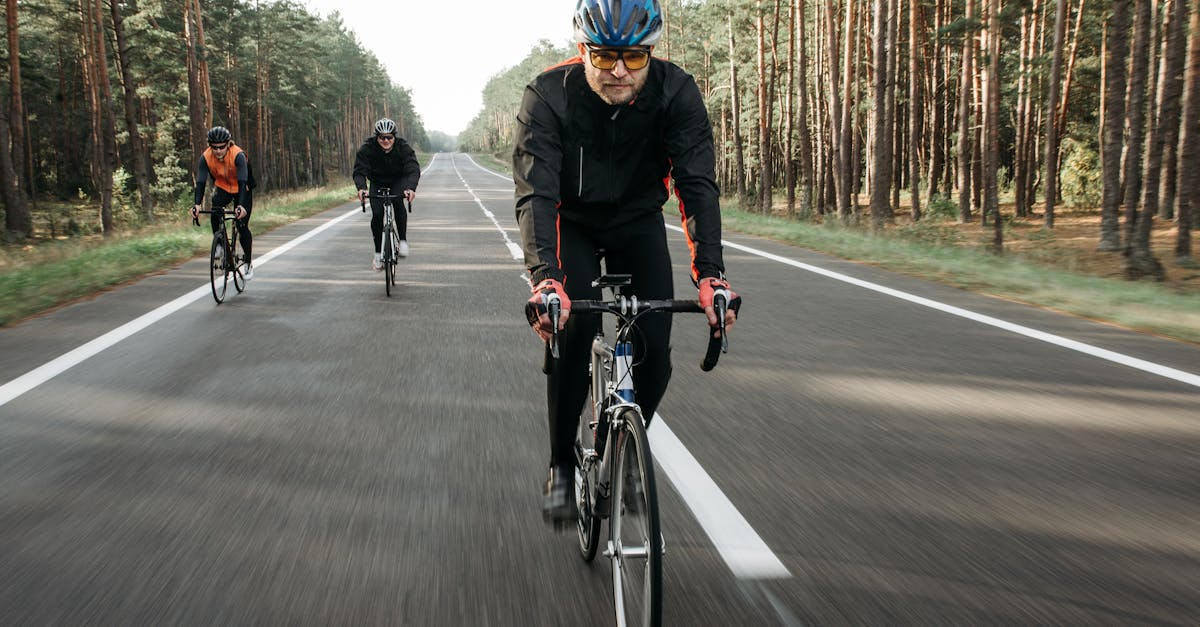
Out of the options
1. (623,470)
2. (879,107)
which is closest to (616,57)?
(623,470)

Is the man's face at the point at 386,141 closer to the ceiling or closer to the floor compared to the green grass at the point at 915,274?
closer to the ceiling

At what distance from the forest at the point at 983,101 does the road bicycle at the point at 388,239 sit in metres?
11.8

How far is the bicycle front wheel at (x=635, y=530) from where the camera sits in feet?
7.30

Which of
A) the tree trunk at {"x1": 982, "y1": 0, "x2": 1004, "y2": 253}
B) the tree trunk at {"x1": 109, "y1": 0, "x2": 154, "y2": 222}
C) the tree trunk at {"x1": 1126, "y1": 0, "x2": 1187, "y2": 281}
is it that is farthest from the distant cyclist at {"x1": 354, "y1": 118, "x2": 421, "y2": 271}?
the tree trunk at {"x1": 109, "y1": 0, "x2": 154, "y2": 222}

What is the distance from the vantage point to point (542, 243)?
112 inches

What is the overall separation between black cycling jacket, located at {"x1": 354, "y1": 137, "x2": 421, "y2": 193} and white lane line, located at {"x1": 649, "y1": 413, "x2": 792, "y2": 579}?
726 centimetres

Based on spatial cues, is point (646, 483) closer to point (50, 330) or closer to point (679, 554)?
point (679, 554)

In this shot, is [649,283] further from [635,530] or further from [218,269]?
[218,269]

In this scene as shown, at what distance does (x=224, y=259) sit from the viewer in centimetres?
956

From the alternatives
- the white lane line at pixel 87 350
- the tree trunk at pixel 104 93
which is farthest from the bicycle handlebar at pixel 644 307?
the tree trunk at pixel 104 93

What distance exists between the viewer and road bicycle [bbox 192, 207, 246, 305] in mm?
9375

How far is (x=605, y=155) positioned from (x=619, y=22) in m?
0.51

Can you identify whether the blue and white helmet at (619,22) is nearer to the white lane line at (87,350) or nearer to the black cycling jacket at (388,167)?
the white lane line at (87,350)

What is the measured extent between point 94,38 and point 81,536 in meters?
38.2
